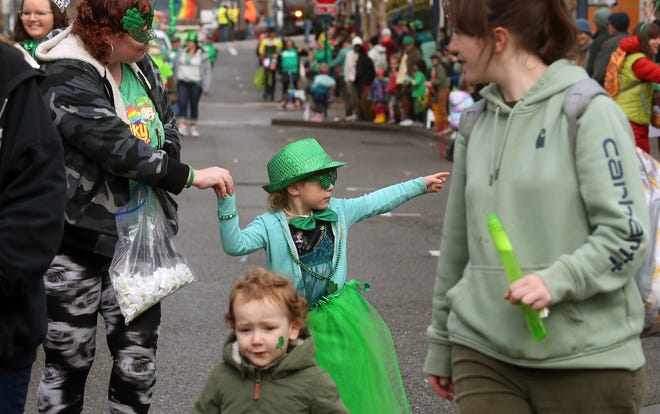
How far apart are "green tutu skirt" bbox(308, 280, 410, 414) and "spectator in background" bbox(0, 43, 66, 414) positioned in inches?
67.2

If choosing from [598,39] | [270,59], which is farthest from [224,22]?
[598,39]

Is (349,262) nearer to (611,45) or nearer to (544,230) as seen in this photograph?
(611,45)

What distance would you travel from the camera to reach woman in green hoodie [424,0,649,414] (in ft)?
9.81

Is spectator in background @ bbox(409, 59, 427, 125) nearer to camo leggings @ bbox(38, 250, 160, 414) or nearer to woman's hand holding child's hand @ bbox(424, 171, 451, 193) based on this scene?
woman's hand holding child's hand @ bbox(424, 171, 451, 193)

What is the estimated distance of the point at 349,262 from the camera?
10.0 metres


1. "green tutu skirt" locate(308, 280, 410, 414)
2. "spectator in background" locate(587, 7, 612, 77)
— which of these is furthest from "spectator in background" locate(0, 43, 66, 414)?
"spectator in background" locate(587, 7, 612, 77)

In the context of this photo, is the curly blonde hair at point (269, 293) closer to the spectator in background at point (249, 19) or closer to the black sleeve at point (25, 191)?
the black sleeve at point (25, 191)

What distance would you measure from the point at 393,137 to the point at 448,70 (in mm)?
1754

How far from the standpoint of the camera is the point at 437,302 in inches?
136

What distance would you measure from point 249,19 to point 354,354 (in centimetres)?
6396

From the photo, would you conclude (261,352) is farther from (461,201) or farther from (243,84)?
(243,84)

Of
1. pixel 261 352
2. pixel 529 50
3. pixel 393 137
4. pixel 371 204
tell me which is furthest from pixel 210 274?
pixel 393 137

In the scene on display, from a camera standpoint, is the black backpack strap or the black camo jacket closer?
the black backpack strap

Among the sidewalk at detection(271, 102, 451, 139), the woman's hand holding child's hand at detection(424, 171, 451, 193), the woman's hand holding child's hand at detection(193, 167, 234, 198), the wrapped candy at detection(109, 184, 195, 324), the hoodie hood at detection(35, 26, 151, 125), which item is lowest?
the sidewalk at detection(271, 102, 451, 139)
